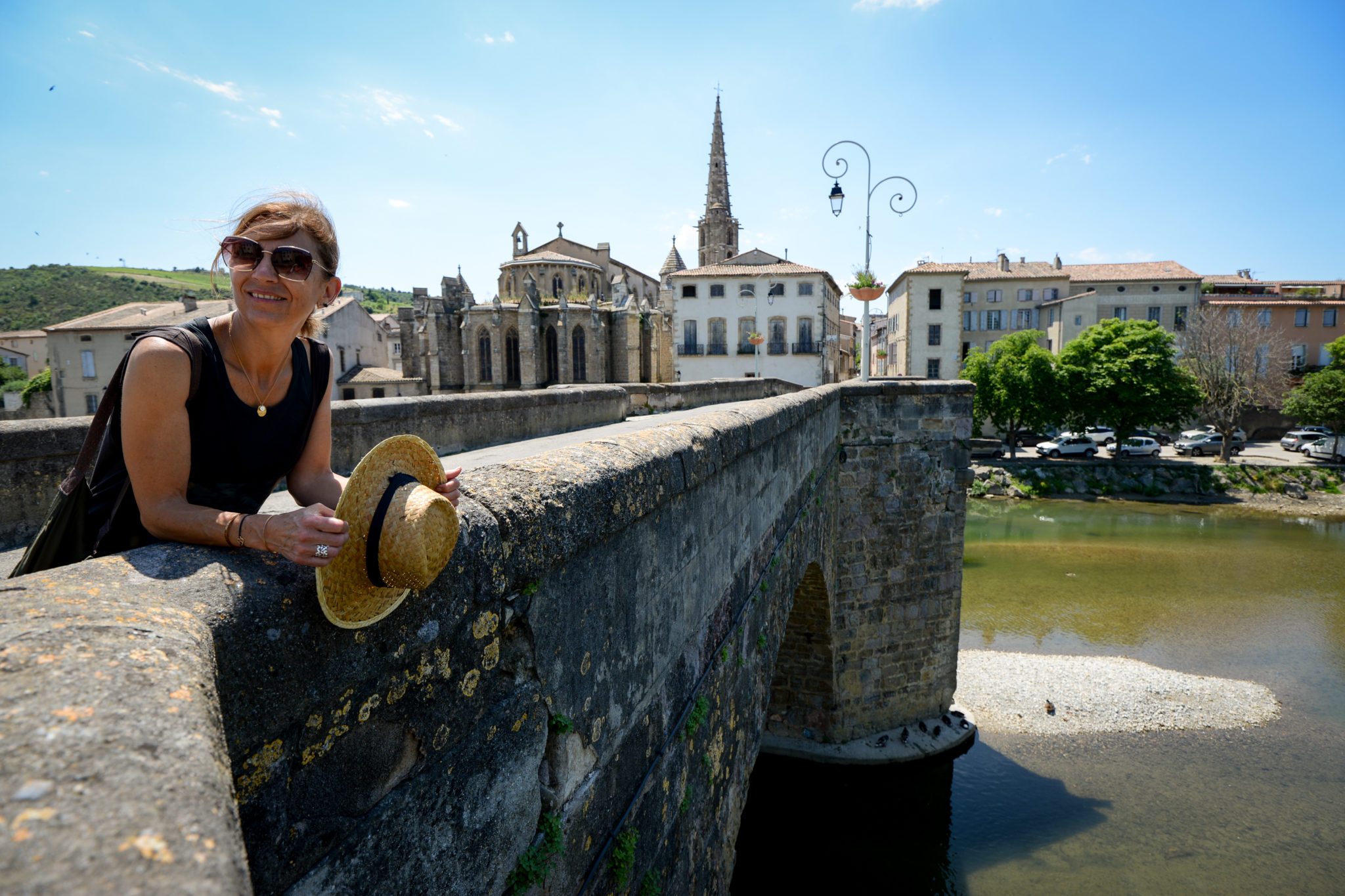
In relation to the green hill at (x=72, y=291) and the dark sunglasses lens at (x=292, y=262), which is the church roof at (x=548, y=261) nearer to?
the green hill at (x=72, y=291)

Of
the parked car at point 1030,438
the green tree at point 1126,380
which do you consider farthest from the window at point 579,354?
the parked car at point 1030,438

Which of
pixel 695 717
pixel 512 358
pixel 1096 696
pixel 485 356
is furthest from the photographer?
pixel 512 358

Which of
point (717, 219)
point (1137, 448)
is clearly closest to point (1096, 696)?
point (1137, 448)

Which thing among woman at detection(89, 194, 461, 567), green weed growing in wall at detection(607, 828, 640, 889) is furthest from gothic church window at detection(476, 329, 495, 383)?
woman at detection(89, 194, 461, 567)

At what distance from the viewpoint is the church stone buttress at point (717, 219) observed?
6075 cm

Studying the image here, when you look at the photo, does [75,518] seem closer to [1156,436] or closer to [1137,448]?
[1137,448]

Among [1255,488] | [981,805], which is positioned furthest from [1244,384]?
[981,805]

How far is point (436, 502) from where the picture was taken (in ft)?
4.46

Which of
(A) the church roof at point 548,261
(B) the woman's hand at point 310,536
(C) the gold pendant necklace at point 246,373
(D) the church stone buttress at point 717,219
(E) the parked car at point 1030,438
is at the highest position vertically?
(D) the church stone buttress at point 717,219

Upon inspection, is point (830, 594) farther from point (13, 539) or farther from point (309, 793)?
point (309, 793)

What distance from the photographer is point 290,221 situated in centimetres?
176

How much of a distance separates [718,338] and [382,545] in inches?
1704

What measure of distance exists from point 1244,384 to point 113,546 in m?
47.6

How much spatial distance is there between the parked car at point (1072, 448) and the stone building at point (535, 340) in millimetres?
21121
